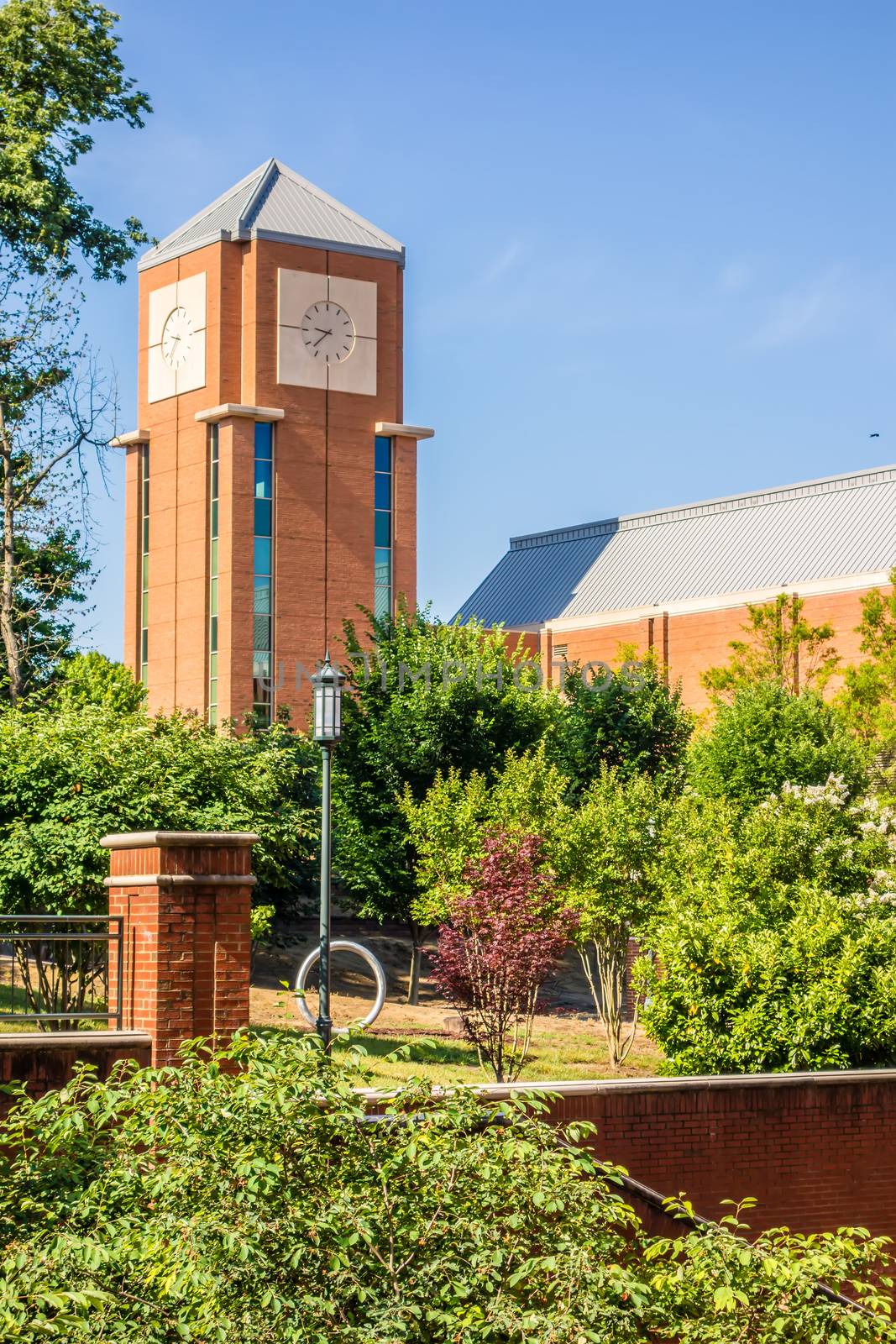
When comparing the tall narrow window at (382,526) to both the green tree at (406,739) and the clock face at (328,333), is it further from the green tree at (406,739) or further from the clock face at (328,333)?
the green tree at (406,739)

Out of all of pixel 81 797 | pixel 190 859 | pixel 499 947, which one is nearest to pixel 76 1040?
pixel 190 859

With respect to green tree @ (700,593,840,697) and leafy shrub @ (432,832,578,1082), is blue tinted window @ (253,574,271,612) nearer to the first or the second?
green tree @ (700,593,840,697)

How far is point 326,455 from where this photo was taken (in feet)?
168

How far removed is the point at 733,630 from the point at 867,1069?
45136 mm

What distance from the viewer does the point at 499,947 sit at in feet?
69.3

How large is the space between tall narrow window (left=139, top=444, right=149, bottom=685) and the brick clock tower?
40cm

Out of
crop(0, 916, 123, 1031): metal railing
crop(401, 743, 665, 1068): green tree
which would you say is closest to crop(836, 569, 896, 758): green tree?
crop(401, 743, 665, 1068): green tree

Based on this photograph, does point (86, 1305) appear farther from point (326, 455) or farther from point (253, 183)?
point (253, 183)

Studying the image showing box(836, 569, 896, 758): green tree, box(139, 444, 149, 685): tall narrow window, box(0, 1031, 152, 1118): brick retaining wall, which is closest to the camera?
box(0, 1031, 152, 1118): brick retaining wall

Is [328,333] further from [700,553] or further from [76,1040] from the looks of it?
[76,1040]

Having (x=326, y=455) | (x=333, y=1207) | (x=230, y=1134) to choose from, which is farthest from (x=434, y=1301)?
(x=326, y=455)

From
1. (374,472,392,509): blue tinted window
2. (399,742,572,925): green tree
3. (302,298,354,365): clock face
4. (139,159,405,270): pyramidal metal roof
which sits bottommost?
(399,742,572,925): green tree

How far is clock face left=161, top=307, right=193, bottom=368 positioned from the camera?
2048 inches

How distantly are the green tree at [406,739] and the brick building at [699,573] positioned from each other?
64.3 ft
